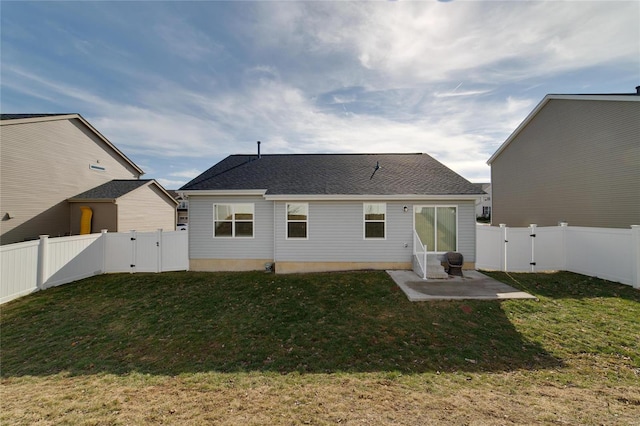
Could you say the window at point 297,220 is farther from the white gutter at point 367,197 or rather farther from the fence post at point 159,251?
the fence post at point 159,251

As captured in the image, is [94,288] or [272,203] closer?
[94,288]

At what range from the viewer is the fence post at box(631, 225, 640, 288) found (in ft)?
25.7

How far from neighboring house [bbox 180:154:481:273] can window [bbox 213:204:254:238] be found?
0.15ft

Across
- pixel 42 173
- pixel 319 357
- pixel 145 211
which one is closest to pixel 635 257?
pixel 319 357

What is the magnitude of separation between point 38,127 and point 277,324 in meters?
18.3

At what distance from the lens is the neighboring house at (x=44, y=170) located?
473 inches

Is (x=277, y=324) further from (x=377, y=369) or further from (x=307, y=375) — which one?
(x=377, y=369)

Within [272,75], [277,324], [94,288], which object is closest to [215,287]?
[277,324]

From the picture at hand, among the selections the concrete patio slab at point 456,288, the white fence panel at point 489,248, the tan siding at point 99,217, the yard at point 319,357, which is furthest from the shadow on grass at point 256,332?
the tan siding at point 99,217

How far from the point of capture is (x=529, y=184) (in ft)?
47.9

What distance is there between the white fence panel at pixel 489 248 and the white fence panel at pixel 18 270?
16548mm

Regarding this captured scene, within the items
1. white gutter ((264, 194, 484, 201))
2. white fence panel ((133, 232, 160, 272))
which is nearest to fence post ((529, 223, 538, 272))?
white gutter ((264, 194, 484, 201))

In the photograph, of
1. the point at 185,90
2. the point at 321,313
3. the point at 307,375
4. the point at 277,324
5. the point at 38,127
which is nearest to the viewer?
the point at 307,375

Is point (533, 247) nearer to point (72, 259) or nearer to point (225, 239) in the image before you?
point (225, 239)
